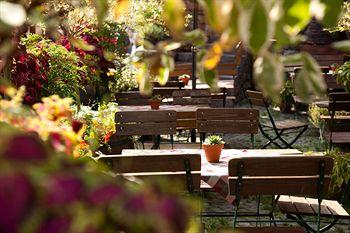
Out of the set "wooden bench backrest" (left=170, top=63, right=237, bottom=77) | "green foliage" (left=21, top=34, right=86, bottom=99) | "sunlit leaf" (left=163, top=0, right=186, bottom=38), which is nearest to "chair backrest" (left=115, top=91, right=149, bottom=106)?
"green foliage" (left=21, top=34, right=86, bottom=99)

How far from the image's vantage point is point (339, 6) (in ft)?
2.62

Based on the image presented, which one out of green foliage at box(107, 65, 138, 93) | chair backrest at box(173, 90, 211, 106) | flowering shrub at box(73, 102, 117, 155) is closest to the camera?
flowering shrub at box(73, 102, 117, 155)

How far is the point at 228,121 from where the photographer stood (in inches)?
232

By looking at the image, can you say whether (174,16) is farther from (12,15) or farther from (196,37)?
(12,15)

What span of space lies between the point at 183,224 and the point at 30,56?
17.5 ft

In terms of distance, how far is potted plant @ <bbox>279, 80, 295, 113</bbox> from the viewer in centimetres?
1116

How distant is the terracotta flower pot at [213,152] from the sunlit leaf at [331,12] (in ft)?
11.3

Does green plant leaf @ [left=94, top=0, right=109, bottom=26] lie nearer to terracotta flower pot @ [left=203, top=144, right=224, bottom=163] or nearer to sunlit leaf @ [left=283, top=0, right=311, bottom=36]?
sunlit leaf @ [left=283, top=0, right=311, bottom=36]

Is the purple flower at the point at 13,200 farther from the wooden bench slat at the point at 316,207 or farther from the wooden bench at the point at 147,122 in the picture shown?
the wooden bench at the point at 147,122

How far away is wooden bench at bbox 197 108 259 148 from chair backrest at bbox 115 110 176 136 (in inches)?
11.7

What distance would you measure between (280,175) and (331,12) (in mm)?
2845

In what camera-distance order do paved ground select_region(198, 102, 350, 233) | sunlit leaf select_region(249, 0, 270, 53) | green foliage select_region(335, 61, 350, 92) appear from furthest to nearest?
green foliage select_region(335, 61, 350, 92)
paved ground select_region(198, 102, 350, 233)
sunlit leaf select_region(249, 0, 270, 53)

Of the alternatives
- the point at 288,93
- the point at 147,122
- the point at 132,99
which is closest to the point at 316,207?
the point at 147,122

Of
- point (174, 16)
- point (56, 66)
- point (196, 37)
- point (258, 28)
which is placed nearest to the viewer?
point (258, 28)
